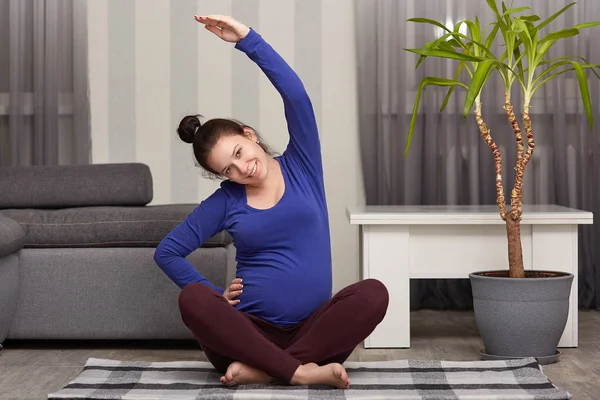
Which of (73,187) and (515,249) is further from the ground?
(73,187)

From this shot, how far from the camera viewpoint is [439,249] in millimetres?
2781

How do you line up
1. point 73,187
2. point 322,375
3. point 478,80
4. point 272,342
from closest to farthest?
point 322,375 → point 272,342 → point 478,80 → point 73,187

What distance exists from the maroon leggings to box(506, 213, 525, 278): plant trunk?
651mm

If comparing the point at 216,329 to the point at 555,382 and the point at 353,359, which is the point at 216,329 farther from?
the point at 555,382

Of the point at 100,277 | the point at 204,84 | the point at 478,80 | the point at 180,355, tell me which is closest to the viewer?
the point at 478,80

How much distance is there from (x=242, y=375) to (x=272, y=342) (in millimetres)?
113

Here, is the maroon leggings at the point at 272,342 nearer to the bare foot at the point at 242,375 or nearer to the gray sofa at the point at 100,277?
the bare foot at the point at 242,375

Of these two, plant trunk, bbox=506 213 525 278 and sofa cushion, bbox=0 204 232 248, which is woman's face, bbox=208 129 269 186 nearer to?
sofa cushion, bbox=0 204 232 248

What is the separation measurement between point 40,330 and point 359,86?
178 centimetres

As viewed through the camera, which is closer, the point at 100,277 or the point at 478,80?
the point at 478,80

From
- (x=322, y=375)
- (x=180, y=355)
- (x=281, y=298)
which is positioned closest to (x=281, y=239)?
(x=281, y=298)

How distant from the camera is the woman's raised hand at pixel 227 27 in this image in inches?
78.1

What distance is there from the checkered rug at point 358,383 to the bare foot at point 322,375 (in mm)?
16

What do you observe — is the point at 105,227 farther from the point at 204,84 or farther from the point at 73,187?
the point at 204,84
